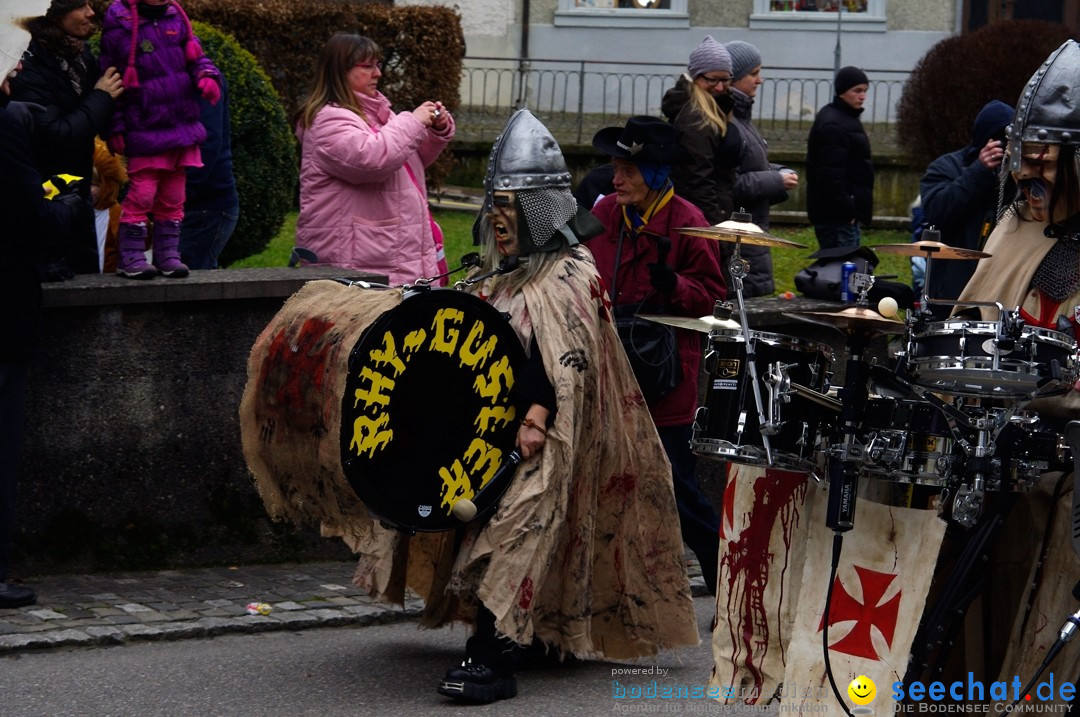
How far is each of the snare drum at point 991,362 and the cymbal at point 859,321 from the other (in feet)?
0.49

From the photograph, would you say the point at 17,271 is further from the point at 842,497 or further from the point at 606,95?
the point at 606,95

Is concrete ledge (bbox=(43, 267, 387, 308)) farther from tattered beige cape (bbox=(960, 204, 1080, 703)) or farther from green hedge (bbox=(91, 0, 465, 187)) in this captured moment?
green hedge (bbox=(91, 0, 465, 187))

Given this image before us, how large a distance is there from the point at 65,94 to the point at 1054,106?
4.18 metres

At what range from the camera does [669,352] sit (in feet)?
21.6

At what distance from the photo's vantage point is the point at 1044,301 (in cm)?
500

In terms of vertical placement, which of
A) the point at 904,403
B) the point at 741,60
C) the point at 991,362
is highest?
the point at 741,60

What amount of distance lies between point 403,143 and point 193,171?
3.85ft

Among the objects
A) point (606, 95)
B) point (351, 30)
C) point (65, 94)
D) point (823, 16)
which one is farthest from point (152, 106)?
point (823, 16)

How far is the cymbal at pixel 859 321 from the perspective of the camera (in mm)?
4559

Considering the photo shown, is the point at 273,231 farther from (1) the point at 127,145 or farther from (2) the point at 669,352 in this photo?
(2) the point at 669,352

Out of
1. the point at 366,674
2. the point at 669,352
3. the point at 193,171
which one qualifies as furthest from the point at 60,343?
the point at 669,352

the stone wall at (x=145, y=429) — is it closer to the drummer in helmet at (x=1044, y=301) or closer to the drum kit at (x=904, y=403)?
the drum kit at (x=904, y=403)

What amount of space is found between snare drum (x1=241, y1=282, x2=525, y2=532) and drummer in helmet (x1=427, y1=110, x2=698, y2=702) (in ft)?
0.43

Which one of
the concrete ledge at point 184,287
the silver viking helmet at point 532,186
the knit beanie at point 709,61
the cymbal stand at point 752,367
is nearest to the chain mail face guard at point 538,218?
the silver viking helmet at point 532,186
